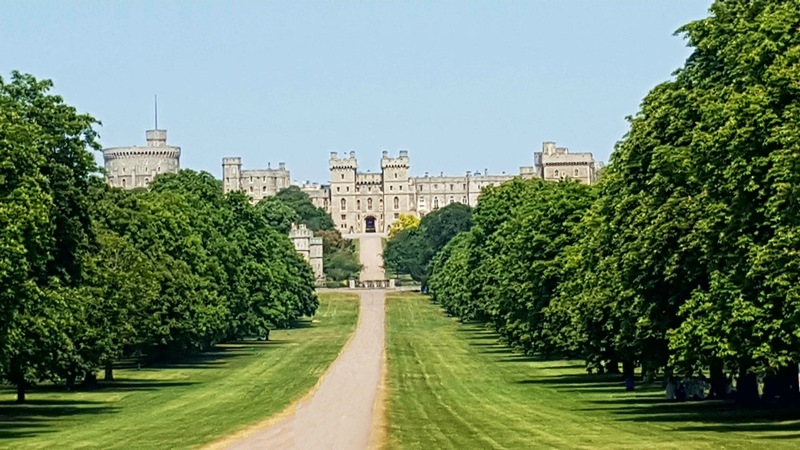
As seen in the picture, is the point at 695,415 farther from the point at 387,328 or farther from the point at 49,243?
the point at 387,328

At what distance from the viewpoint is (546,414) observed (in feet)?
138

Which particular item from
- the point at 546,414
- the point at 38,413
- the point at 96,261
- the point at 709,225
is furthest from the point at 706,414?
the point at 96,261

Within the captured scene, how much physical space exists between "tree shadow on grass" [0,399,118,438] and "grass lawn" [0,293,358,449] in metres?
0.02

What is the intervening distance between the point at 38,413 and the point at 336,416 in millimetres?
10379

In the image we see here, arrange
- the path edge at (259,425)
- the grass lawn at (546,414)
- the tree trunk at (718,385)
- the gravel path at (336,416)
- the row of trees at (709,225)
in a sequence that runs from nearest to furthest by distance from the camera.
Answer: the gravel path at (336,416), the grass lawn at (546,414), the path edge at (259,425), the row of trees at (709,225), the tree trunk at (718,385)

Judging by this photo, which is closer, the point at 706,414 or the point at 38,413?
the point at 706,414

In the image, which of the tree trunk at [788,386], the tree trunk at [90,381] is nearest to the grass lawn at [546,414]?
the tree trunk at [788,386]

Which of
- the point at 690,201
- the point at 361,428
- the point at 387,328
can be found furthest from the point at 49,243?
the point at 387,328

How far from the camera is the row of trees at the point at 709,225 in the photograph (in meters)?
33.8

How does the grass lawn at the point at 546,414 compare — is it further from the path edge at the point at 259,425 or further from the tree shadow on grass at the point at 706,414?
the path edge at the point at 259,425

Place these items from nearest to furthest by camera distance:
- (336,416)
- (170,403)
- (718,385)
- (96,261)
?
(336,416) → (718,385) → (170,403) → (96,261)

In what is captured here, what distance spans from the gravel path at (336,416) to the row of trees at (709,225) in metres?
7.04

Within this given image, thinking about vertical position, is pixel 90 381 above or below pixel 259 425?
above

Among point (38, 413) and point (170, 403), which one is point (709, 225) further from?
point (38, 413)
